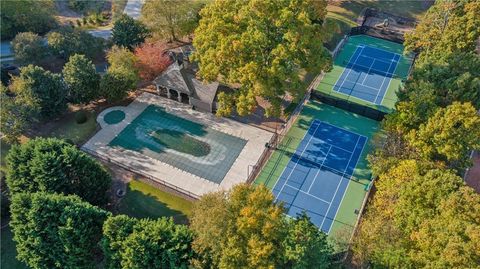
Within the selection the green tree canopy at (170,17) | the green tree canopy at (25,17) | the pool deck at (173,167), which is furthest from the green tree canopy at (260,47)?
the green tree canopy at (25,17)

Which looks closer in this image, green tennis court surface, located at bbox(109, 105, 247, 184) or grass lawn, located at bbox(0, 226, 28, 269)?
grass lawn, located at bbox(0, 226, 28, 269)

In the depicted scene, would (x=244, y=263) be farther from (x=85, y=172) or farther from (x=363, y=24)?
(x=363, y=24)

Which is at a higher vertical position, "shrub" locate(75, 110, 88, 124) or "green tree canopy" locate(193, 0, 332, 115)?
"green tree canopy" locate(193, 0, 332, 115)

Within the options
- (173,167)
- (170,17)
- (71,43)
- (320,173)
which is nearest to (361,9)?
(170,17)

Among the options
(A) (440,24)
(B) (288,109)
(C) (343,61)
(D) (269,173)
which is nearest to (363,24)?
(C) (343,61)

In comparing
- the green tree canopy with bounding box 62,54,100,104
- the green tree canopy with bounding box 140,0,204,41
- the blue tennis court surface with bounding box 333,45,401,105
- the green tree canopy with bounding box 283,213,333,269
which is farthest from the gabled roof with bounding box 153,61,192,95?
the green tree canopy with bounding box 283,213,333,269

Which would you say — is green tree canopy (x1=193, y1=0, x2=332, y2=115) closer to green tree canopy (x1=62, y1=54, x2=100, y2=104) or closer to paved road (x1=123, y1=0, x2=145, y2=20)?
green tree canopy (x1=62, y1=54, x2=100, y2=104)

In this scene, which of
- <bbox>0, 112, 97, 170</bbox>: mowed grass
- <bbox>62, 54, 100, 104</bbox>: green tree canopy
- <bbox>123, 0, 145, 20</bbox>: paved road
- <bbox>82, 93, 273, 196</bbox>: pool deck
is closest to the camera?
<bbox>82, 93, 273, 196</bbox>: pool deck
